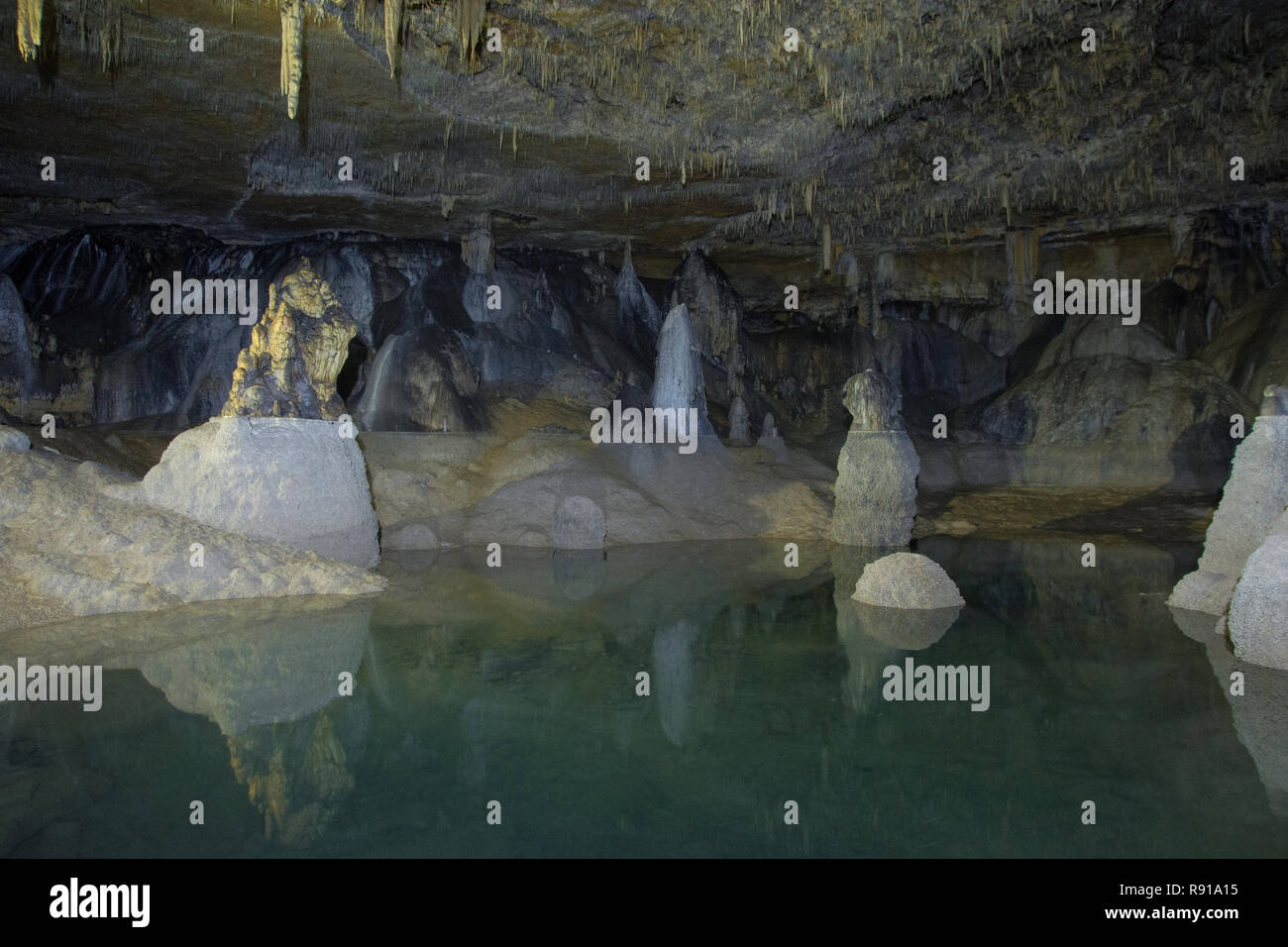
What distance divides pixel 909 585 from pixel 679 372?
9.24m

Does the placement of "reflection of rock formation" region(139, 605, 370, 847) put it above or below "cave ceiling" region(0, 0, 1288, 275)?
below

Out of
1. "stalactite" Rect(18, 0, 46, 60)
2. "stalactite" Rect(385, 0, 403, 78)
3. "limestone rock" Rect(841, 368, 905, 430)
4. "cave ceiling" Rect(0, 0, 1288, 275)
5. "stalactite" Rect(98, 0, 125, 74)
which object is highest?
"cave ceiling" Rect(0, 0, 1288, 275)

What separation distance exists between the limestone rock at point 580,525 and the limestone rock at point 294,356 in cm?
391

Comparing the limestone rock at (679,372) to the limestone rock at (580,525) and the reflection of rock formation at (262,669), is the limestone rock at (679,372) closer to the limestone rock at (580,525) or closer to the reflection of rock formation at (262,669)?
the limestone rock at (580,525)

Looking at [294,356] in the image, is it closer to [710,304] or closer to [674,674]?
[674,674]

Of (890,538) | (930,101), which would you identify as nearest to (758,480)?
(890,538)

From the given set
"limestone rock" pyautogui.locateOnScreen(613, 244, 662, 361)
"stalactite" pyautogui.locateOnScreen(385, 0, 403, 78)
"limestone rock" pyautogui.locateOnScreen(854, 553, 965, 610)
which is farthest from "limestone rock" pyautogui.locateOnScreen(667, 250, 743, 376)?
"limestone rock" pyautogui.locateOnScreen(854, 553, 965, 610)

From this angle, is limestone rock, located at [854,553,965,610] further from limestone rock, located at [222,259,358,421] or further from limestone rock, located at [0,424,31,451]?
limestone rock, located at [0,424,31,451]

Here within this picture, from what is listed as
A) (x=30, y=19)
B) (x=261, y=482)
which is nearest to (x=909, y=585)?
(x=261, y=482)

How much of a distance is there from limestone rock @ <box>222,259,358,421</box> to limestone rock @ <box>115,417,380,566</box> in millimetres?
284

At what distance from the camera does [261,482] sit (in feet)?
34.1

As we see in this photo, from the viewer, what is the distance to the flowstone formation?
14.0 m

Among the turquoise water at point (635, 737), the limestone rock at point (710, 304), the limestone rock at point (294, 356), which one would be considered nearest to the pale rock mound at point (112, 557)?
the turquoise water at point (635, 737)

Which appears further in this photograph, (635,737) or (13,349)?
(13,349)
